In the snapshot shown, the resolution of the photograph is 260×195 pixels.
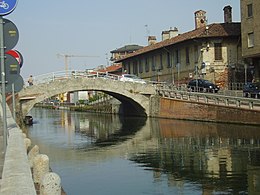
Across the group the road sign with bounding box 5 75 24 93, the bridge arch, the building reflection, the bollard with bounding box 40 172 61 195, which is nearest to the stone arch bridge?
the bridge arch

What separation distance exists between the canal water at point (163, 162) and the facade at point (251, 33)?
38.2 ft

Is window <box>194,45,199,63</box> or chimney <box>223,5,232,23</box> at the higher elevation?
chimney <box>223,5,232,23</box>

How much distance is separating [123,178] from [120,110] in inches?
1827

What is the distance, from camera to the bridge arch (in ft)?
141

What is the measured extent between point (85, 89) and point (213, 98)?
15.0 meters

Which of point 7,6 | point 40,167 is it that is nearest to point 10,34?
point 7,6

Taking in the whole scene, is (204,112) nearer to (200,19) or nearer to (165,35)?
(200,19)

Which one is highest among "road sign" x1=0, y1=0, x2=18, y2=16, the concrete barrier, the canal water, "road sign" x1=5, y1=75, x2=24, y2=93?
"road sign" x1=0, y1=0, x2=18, y2=16

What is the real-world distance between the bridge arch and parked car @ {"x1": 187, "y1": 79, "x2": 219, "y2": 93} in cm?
540

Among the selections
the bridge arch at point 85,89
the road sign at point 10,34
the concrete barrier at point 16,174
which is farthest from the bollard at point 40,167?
the bridge arch at point 85,89

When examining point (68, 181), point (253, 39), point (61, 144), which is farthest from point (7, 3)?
point (253, 39)

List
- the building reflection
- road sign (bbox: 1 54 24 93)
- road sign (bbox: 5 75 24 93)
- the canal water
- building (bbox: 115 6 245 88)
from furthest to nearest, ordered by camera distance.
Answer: building (bbox: 115 6 245 88)
the building reflection
the canal water
road sign (bbox: 5 75 24 93)
road sign (bbox: 1 54 24 93)

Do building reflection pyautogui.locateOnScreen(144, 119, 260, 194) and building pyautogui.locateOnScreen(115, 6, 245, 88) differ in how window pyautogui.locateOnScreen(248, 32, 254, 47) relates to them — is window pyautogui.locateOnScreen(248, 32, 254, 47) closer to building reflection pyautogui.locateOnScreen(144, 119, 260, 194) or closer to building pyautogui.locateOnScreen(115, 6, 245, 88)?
building pyautogui.locateOnScreen(115, 6, 245, 88)

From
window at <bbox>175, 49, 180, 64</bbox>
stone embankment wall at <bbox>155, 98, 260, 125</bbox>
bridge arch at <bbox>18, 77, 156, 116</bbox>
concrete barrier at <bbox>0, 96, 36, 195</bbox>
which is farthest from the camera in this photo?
window at <bbox>175, 49, 180, 64</bbox>
